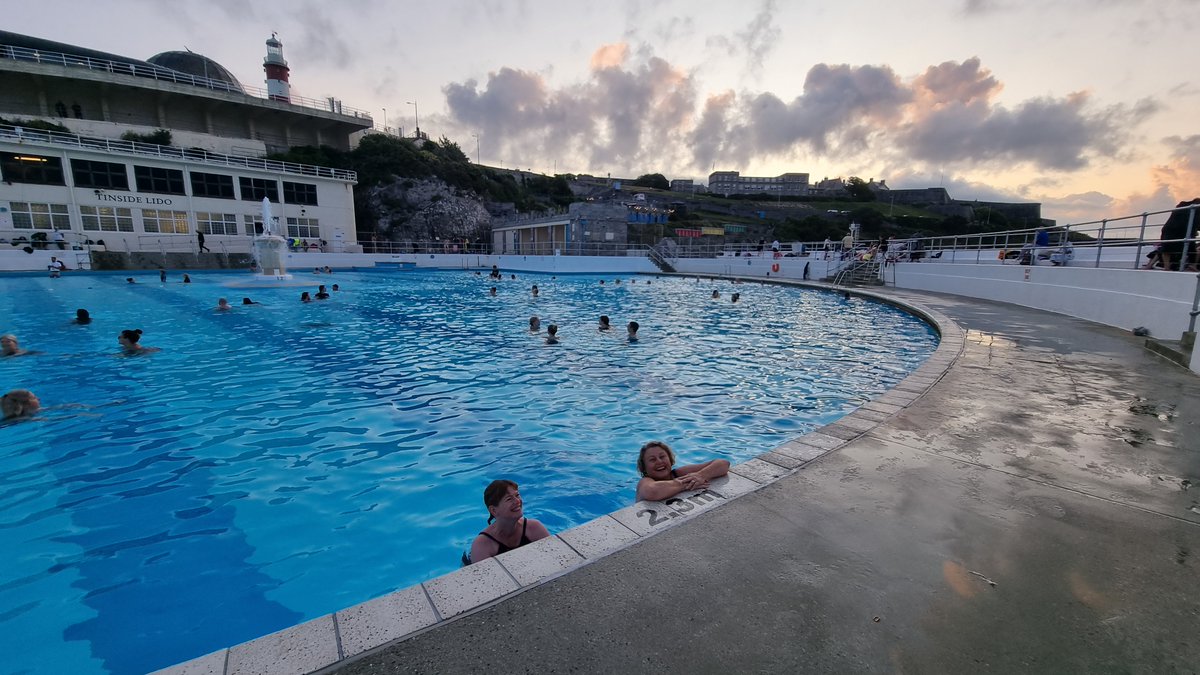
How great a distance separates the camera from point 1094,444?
14.0 feet

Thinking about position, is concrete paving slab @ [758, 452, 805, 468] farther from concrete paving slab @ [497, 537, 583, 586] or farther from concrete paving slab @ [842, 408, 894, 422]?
concrete paving slab @ [497, 537, 583, 586]

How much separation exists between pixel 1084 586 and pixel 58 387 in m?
12.9

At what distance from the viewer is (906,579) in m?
2.52

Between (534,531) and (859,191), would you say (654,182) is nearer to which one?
(859,191)

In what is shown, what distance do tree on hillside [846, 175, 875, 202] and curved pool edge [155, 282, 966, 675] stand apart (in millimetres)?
136389

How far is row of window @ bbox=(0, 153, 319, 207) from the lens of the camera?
1363 inches

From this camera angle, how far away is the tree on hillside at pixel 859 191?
12219 centimetres

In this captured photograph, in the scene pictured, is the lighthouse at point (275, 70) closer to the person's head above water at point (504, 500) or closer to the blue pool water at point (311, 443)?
the blue pool water at point (311, 443)

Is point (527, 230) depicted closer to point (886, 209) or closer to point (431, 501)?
point (431, 501)

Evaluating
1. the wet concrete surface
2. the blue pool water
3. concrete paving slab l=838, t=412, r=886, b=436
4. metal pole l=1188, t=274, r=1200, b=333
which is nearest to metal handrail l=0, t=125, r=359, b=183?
the blue pool water

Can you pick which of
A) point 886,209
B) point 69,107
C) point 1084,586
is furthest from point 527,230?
point 886,209

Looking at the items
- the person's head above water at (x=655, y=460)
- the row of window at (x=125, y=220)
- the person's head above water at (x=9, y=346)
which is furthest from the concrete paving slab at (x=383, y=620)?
the row of window at (x=125, y=220)

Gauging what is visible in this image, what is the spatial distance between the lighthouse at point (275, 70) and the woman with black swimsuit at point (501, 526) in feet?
251

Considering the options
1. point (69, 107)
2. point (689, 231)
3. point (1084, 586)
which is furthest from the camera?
point (689, 231)
